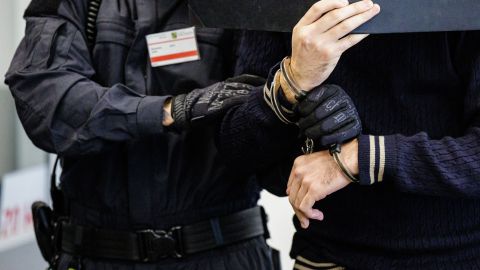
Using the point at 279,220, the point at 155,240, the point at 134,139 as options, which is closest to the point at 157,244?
the point at 155,240

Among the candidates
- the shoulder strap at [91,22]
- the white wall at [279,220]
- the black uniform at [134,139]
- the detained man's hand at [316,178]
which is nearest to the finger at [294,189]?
the detained man's hand at [316,178]

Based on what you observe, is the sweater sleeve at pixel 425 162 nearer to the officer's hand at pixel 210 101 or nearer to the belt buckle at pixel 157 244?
the officer's hand at pixel 210 101

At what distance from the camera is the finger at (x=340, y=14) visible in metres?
0.89

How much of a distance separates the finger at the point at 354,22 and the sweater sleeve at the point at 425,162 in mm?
165

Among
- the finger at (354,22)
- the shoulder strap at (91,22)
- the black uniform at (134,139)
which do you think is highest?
the finger at (354,22)

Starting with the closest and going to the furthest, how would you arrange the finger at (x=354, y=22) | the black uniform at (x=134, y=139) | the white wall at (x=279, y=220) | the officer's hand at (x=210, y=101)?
1. the finger at (x=354, y=22)
2. the officer's hand at (x=210, y=101)
3. the black uniform at (x=134, y=139)
4. the white wall at (x=279, y=220)

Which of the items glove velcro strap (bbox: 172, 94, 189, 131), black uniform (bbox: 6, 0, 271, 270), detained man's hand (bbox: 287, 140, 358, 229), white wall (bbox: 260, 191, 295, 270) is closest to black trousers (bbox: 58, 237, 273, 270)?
black uniform (bbox: 6, 0, 271, 270)

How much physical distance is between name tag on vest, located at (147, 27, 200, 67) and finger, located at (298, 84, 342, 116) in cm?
47

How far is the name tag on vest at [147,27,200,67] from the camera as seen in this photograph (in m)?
1.36

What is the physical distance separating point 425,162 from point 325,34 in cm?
24

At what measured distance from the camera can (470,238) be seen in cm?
100

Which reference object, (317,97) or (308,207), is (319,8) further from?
(308,207)

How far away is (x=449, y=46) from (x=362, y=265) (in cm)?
39

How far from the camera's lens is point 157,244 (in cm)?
136
